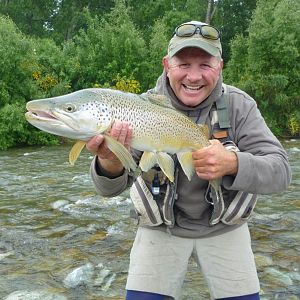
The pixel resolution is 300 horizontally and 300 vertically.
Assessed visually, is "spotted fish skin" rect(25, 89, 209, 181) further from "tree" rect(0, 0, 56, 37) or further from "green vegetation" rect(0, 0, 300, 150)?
"tree" rect(0, 0, 56, 37)

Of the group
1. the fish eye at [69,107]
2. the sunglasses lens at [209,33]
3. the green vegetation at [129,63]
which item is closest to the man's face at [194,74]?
the sunglasses lens at [209,33]

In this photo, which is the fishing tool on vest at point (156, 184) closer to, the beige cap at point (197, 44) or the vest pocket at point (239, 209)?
the vest pocket at point (239, 209)

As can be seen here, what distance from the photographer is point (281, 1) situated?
94.1 ft

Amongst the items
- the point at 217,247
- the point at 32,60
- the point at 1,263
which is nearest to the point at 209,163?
the point at 217,247

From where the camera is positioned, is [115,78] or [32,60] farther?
[115,78]

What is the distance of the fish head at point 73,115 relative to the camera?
117 inches

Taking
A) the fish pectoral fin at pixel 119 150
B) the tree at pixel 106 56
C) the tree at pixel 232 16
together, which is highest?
the tree at pixel 232 16

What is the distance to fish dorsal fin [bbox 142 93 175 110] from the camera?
132 inches

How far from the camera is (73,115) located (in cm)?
302

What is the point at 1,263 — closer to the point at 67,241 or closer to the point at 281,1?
the point at 67,241

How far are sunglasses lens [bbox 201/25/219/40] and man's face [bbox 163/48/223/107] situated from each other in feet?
0.48

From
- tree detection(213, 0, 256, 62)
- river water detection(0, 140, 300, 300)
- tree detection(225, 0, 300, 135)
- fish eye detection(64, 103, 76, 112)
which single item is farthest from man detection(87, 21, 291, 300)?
tree detection(213, 0, 256, 62)

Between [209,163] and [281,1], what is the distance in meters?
28.0

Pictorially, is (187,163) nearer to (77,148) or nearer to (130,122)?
(130,122)
